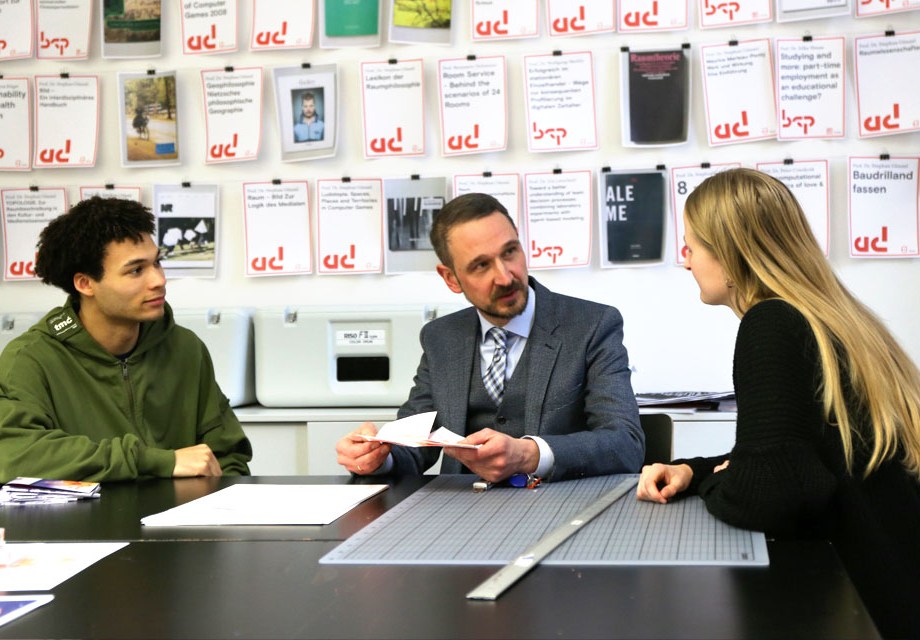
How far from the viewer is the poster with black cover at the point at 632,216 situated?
10.7ft

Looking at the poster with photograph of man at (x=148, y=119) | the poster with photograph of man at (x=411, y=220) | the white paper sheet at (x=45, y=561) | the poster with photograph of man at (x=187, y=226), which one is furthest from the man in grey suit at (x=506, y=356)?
the poster with photograph of man at (x=148, y=119)

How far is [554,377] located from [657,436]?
0.25 m

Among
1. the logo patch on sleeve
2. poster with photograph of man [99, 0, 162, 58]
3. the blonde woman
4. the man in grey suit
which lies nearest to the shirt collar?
the man in grey suit

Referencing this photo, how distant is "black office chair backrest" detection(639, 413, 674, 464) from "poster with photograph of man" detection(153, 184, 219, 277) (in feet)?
5.63

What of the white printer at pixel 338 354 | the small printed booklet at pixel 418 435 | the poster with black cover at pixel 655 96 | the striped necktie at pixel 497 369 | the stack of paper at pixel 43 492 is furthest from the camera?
the poster with black cover at pixel 655 96

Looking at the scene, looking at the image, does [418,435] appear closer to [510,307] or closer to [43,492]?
[510,307]

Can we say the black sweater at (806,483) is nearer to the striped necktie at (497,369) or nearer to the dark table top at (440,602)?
the dark table top at (440,602)

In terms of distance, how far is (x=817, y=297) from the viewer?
1.64 metres

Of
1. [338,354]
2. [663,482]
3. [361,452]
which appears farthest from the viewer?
[338,354]

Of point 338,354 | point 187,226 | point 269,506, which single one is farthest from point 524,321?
point 187,226

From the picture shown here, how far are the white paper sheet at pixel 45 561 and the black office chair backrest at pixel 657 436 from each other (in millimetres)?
1139

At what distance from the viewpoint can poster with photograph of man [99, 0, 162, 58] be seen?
3.53m

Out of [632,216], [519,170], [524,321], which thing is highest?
[519,170]

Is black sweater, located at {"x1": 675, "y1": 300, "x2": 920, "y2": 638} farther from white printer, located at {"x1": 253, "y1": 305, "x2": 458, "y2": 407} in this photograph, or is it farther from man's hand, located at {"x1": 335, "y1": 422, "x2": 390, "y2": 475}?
white printer, located at {"x1": 253, "y1": 305, "x2": 458, "y2": 407}
